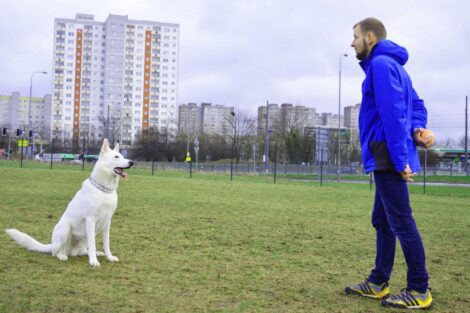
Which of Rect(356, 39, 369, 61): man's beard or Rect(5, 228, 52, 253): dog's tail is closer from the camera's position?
Rect(356, 39, 369, 61): man's beard

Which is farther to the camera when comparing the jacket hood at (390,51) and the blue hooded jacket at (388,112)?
the jacket hood at (390,51)

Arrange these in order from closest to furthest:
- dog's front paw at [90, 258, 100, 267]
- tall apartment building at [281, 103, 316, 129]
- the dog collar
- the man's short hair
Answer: the man's short hair → dog's front paw at [90, 258, 100, 267] → the dog collar → tall apartment building at [281, 103, 316, 129]

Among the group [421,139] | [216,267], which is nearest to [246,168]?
[216,267]

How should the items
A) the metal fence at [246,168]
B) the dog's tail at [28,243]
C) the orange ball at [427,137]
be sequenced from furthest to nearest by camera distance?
the metal fence at [246,168]
the dog's tail at [28,243]
the orange ball at [427,137]

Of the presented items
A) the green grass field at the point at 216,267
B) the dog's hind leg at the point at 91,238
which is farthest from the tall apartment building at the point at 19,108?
the dog's hind leg at the point at 91,238

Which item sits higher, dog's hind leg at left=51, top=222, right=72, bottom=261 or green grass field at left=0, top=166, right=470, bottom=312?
dog's hind leg at left=51, top=222, right=72, bottom=261

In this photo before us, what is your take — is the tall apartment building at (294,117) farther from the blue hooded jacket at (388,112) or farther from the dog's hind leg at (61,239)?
the blue hooded jacket at (388,112)

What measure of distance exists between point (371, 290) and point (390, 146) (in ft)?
→ 4.29

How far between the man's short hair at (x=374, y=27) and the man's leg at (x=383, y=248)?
1.33 m

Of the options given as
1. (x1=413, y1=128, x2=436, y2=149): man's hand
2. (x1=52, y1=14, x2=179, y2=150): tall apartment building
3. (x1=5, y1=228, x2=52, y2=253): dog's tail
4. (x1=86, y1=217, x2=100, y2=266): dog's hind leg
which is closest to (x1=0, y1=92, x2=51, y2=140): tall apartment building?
(x1=52, y1=14, x2=179, y2=150): tall apartment building

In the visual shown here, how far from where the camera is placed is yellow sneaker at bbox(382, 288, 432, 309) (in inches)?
140

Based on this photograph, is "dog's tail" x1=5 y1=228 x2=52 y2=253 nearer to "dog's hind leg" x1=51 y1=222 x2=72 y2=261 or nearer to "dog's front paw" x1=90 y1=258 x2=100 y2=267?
"dog's hind leg" x1=51 y1=222 x2=72 y2=261

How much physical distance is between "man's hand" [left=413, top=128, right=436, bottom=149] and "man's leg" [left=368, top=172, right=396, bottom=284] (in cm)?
53

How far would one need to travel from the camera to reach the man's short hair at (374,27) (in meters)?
3.80
